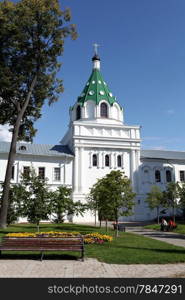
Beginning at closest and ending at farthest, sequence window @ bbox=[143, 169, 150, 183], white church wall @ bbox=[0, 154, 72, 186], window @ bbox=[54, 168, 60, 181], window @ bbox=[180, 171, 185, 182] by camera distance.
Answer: white church wall @ bbox=[0, 154, 72, 186] < window @ bbox=[54, 168, 60, 181] < window @ bbox=[143, 169, 150, 183] < window @ bbox=[180, 171, 185, 182]

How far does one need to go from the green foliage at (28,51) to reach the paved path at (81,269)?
15.8 m

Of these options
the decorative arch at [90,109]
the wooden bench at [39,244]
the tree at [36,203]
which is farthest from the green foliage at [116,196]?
the decorative arch at [90,109]

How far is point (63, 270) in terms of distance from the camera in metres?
8.00

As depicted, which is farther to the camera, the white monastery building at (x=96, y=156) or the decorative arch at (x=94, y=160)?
the decorative arch at (x=94, y=160)

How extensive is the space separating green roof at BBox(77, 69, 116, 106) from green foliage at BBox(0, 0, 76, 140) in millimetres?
16548

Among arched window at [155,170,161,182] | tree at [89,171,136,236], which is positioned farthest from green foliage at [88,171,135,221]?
arched window at [155,170,161,182]

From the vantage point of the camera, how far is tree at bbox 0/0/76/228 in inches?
814

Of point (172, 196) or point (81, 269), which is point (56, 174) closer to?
point (172, 196)

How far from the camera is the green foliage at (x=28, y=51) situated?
20750mm

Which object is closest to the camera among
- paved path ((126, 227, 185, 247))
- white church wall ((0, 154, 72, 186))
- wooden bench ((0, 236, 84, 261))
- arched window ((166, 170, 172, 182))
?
wooden bench ((0, 236, 84, 261))

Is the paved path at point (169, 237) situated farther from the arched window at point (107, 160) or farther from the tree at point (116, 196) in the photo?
the arched window at point (107, 160)

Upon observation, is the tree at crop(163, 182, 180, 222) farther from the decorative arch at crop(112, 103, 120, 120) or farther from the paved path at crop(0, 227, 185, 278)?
the paved path at crop(0, 227, 185, 278)

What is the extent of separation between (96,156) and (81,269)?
29.9 m

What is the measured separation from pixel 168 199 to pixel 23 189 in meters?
18.6
